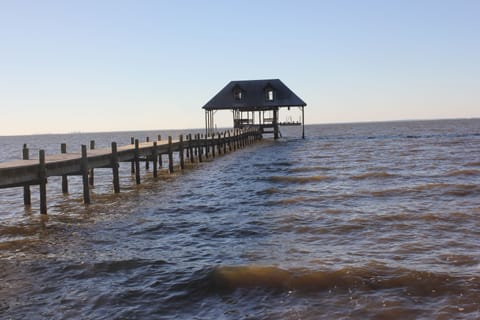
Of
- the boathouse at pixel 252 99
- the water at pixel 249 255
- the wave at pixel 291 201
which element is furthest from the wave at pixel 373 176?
the boathouse at pixel 252 99

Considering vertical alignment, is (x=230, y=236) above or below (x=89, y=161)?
below

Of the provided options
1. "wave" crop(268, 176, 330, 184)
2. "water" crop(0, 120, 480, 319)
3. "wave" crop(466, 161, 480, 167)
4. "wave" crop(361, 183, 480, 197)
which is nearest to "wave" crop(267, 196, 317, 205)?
"water" crop(0, 120, 480, 319)

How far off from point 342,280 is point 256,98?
153 ft

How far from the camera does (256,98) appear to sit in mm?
53625

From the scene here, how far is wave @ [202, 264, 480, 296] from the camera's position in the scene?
7336 mm

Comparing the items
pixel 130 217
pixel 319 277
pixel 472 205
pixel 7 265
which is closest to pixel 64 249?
pixel 7 265

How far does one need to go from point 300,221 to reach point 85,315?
6.74m

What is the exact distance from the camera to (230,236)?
11.0m

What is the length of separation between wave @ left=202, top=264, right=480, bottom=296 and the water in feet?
0.09

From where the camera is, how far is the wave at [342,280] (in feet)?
24.1

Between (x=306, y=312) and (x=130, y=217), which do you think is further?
(x=130, y=217)

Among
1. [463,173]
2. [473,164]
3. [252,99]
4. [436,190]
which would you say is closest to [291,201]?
[436,190]

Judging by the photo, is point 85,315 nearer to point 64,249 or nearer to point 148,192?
point 64,249

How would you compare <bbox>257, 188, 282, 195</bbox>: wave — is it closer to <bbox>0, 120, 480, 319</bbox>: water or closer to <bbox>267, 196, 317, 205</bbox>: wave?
<bbox>0, 120, 480, 319</bbox>: water
